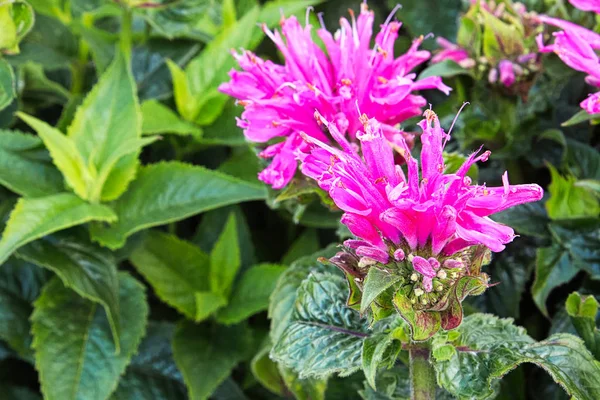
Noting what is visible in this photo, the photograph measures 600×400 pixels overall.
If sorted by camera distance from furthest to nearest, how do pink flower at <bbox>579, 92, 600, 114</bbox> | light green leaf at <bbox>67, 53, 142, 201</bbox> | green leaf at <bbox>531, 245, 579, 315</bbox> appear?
light green leaf at <bbox>67, 53, 142, 201</bbox> < green leaf at <bbox>531, 245, 579, 315</bbox> < pink flower at <bbox>579, 92, 600, 114</bbox>

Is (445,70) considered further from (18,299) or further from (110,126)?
(18,299)

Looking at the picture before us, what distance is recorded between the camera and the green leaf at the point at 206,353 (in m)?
0.67

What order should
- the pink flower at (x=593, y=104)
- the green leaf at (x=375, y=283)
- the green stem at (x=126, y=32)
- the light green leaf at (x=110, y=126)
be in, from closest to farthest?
the green leaf at (x=375, y=283)
the pink flower at (x=593, y=104)
the light green leaf at (x=110, y=126)
the green stem at (x=126, y=32)

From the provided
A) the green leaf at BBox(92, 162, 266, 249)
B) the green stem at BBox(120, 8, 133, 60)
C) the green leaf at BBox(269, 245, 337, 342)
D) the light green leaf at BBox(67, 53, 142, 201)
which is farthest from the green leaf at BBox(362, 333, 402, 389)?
the green stem at BBox(120, 8, 133, 60)

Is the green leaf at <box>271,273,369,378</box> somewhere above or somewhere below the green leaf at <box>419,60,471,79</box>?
below

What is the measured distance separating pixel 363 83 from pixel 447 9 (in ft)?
1.41

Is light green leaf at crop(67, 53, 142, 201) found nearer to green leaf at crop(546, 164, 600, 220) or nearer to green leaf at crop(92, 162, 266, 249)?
green leaf at crop(92, 162, 266, 249)

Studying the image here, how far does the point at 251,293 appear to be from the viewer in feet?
2.42

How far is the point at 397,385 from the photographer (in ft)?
1.71

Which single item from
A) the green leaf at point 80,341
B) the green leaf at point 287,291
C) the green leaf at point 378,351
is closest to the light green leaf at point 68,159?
the green leaf at point 80,341

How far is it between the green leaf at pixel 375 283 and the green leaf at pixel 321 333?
0.28 feet

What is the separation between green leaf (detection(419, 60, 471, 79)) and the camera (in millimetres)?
628

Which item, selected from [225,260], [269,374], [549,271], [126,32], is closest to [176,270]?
[225,260]

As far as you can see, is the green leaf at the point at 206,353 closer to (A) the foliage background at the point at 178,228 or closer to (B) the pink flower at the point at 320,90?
(A) the foliage background at the point at 178,228
